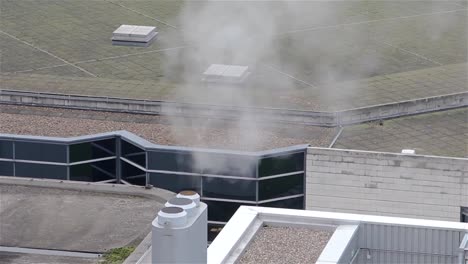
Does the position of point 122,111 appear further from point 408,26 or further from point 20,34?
point 408,26

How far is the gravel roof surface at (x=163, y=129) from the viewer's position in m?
32.8

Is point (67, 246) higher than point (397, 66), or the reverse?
point (397, 66)

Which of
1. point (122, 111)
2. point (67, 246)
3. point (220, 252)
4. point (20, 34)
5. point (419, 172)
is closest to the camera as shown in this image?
point (220, 252)

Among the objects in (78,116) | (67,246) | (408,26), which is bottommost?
(67,246)

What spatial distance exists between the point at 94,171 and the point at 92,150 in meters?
0.56

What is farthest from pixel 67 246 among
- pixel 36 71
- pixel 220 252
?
pixel 36 71

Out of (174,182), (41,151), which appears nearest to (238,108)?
(174,182)

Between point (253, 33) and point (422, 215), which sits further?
point (253, 33)

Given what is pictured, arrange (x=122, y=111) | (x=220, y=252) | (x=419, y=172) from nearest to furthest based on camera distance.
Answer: (x=220, y=252)
(x=419, y=172)
(x=122, y=111)

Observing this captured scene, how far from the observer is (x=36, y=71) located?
3759cm

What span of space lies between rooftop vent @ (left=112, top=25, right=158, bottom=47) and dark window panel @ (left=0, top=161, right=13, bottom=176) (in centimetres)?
771

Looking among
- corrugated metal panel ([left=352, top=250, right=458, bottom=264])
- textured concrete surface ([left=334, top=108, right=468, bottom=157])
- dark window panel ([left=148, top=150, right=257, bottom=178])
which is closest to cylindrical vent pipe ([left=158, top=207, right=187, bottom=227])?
corrugated metal panel ([left=352, top=250, right=458, bottom=264])

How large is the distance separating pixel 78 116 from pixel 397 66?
29.9 feet

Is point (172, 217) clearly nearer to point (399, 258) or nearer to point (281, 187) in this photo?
point (399, 258)
